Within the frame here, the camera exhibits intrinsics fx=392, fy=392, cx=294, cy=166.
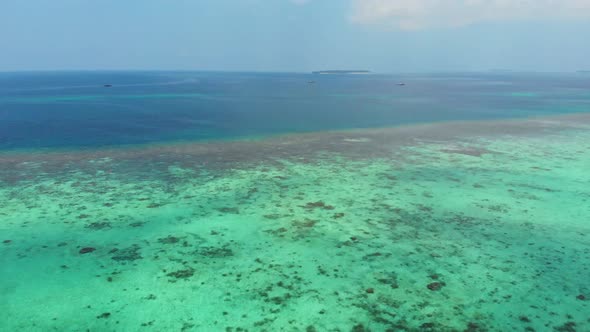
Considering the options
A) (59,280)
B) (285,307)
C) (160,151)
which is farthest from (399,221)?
(160,151)

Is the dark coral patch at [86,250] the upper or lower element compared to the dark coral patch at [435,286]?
upper

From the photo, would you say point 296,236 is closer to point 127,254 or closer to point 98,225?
point 127,254

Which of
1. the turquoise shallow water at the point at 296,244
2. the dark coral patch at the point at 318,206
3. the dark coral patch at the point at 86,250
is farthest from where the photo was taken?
the dark coral patch at the point at 318,206

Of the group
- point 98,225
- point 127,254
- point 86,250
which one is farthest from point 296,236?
point 98,225

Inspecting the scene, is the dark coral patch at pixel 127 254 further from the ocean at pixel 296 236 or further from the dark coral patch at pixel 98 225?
the dark coral patch at pixel 98 225

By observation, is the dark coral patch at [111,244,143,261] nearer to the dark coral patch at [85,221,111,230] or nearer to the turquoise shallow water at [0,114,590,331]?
the turquoise shallow water at [0,114,590,331]

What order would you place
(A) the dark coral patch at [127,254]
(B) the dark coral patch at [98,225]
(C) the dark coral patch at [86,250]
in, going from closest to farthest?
(A) the dark coral patch at [127,254] → (C) the dark coral patch at [86,250] → (B) the dark coral patch at [98,225]

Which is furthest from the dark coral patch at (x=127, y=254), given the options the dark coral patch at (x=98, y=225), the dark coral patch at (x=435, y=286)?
the dark coral patch at (x=435, y=286)

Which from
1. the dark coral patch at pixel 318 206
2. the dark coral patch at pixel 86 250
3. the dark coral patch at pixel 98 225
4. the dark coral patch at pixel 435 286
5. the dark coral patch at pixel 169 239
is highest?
the dark coral patch at pixel 318 206
